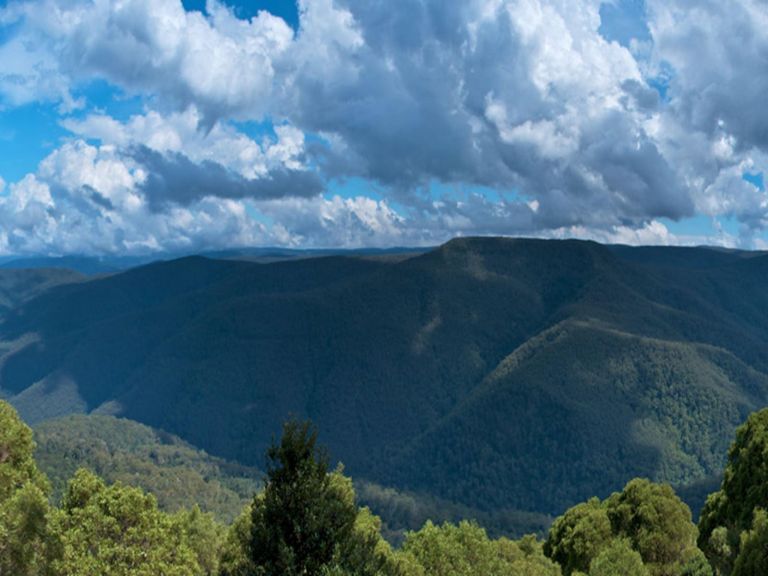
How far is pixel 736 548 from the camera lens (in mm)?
31391

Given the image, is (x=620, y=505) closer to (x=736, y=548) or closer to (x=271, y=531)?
(x=736, y=548)

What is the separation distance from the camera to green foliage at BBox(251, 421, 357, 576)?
23.2 m

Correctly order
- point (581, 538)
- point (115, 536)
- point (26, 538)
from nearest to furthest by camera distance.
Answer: point (26, 538)
point (115, 536)
point (581, 538)

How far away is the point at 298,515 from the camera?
2344 cm

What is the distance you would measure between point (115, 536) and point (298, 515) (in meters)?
7.81

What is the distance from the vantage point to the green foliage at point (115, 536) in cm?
2375

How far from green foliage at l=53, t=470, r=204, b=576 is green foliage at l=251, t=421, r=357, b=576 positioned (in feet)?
14.4

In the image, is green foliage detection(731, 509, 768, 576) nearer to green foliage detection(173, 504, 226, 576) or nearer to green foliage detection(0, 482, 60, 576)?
green foliage detection(0, 482, 60, 576)

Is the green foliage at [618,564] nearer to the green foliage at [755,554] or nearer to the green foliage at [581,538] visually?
the green foliage at [755,554]

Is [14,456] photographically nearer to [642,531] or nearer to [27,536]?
[27,536]

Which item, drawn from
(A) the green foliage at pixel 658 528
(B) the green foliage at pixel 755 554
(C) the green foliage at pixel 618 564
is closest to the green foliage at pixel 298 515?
(B) the green foliage at pixel 755 554

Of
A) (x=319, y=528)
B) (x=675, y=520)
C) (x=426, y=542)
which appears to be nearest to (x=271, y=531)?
(x=319, y=528)

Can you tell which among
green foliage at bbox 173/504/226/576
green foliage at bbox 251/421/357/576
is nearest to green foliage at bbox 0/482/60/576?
green foliage at bbox 251/421/357/576

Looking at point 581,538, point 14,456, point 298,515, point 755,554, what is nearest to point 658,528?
point 581,538
